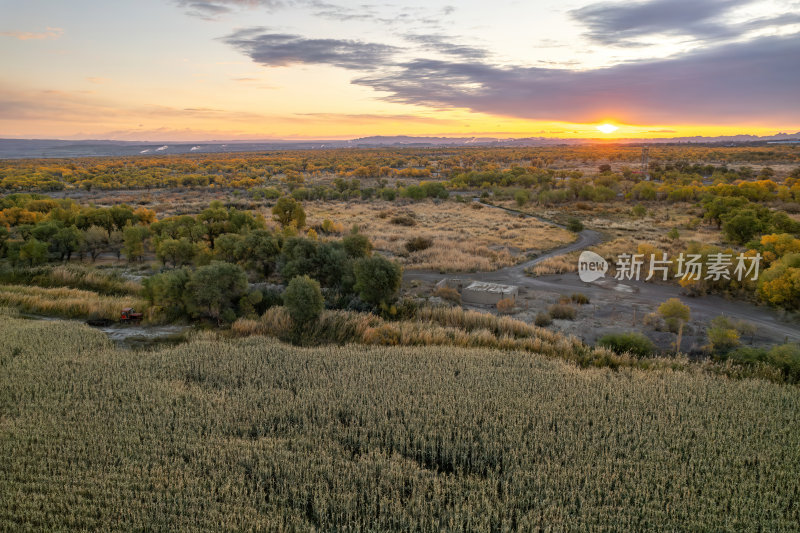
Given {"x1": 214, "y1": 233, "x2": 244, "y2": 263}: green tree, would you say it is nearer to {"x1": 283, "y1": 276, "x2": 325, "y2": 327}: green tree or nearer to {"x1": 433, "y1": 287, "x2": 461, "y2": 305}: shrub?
{"x1": 283, "y1": 276, "x2": 325, "y2": 327}: green tree

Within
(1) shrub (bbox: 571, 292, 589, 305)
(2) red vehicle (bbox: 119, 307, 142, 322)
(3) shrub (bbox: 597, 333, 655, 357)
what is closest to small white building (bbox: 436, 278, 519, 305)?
(1) shrub (bbox: 571, 292, 589, 305)

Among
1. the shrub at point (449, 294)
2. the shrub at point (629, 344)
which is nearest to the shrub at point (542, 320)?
the shrub at point (629, 344)

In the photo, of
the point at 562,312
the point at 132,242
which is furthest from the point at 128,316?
the point at 562,312

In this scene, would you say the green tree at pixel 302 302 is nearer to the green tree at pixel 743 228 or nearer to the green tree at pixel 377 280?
the green tree at pixel 377 280

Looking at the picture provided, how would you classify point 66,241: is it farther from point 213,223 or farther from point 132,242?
point 213,223

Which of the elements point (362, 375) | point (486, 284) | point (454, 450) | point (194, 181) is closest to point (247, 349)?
point (362, 375)

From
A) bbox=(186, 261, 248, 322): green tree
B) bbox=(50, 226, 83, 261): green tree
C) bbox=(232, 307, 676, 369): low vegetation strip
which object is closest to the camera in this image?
bbox=(232, 307, 676, 369): low vegetation strip

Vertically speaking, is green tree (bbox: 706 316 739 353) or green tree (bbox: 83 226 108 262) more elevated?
green tree (bbox: 83 226 108 262)

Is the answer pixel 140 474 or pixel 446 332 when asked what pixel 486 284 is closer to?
pixel 446 332
